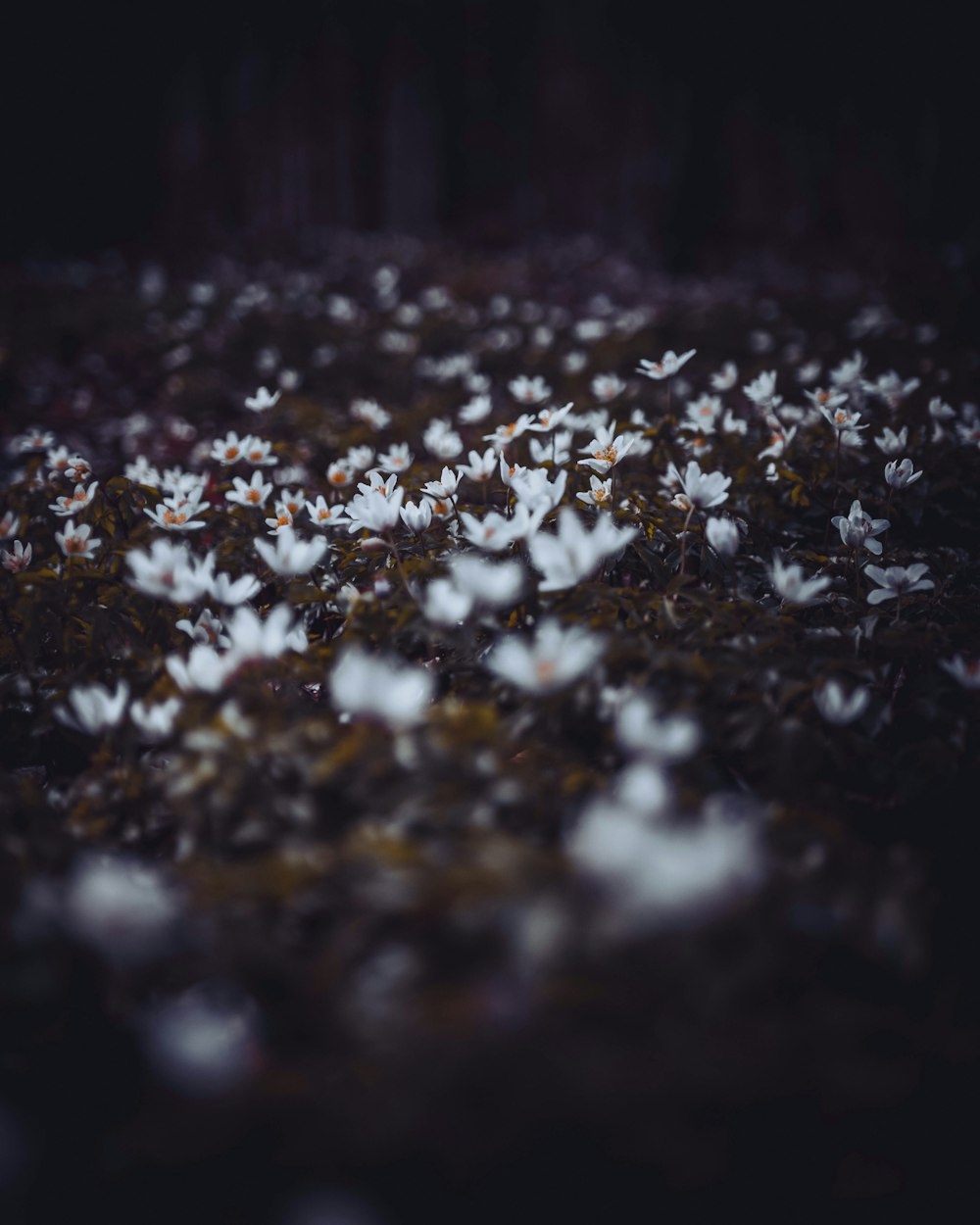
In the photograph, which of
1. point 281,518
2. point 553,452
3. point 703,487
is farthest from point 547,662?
point 553,452

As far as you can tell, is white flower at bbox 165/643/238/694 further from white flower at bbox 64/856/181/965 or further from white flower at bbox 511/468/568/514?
white flower at bbox 511/468/568/514

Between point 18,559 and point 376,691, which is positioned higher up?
point 18,559

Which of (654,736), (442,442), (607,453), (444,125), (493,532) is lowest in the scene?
(654,736)

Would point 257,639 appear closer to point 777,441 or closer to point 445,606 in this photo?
point 445,606

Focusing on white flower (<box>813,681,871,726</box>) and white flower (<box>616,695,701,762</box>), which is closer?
white flower (<box>616,695,701,762</box>)

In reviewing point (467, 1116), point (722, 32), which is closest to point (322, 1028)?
point (467, 1116)

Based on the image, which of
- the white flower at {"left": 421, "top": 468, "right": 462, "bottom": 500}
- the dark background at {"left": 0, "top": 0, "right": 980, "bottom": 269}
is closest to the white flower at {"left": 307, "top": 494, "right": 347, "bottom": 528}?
the white flower at {"left": 421, "top": 468, "right": 462, "bottom": 500}

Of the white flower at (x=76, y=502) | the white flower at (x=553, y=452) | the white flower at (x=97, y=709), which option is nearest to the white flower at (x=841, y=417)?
the white flower at (x=553, y=452)
